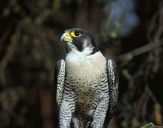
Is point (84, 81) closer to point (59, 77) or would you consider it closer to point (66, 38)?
point (59, 77)

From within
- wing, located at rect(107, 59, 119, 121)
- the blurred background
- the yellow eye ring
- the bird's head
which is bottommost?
wing, located at rect(107, 59, 119, 121)

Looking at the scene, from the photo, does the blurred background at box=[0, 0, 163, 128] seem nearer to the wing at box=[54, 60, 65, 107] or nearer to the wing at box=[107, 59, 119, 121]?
the wing at box=[107, 59, 119, 121]

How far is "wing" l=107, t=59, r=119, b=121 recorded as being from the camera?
6.36 meters

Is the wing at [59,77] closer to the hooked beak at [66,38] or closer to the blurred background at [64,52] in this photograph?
the hooked beak at [66,38]

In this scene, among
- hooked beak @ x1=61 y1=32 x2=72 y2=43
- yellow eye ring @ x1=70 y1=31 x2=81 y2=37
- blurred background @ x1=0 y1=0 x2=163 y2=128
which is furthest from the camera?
blurred background @ x1=0 y1=0 x2=163 y2=128

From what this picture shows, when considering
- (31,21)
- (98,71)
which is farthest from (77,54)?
(31,21)

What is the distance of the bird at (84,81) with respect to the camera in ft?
20.6

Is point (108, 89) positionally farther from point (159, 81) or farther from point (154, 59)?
point (159, 81)

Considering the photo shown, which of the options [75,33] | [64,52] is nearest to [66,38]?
[75,33]

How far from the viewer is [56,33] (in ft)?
33.9

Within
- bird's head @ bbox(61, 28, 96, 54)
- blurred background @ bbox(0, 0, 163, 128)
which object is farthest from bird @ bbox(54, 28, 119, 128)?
blurred background @ bbox(0, 0, 163, 128)

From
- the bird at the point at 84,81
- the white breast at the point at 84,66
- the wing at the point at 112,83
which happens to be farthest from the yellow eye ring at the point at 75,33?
the wing at the point at 112,83

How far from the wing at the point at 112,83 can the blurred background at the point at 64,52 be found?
676 millimetres

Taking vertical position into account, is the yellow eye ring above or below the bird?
above
